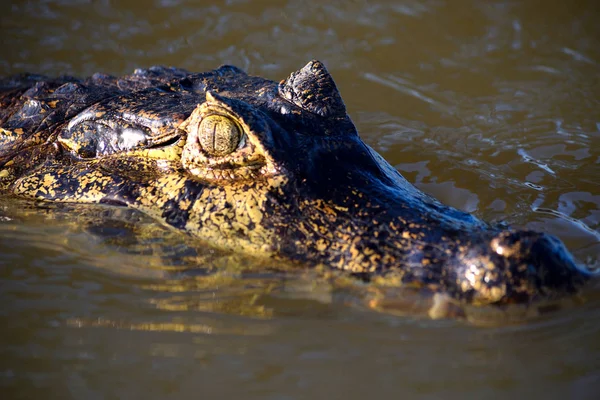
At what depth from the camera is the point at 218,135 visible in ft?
11.7

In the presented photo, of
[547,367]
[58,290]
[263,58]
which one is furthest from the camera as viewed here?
[263,58]

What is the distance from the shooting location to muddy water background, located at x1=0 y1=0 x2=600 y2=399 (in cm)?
295

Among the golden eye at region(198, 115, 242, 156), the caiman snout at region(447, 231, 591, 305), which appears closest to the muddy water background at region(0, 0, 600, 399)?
the caiman snout at region(447, 231, 591, 305)

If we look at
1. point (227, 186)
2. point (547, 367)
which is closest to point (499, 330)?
point (547, 367)

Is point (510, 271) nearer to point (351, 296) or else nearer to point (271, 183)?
point (351, 296)

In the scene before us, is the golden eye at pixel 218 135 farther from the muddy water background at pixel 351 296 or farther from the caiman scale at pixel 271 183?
the muddy water background at pixel 351 296

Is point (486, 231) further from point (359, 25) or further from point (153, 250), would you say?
point (359, 25)

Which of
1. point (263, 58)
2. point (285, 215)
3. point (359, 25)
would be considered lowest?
point (285, 215)

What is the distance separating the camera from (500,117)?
638 centimetres

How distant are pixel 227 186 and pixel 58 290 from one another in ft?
3.51

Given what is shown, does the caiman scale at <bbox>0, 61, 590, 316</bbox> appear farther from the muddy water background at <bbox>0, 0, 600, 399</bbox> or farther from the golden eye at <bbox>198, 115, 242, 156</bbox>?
the muddy water background at <bbox>0, 0, 600, 399</bbox>

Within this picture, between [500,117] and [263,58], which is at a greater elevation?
[263,58]

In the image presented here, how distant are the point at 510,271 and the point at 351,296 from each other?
0.77 m

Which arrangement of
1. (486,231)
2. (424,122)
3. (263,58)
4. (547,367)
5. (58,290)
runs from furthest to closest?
(263,58), (424,122), (58,290), (486,231), (547,367)
